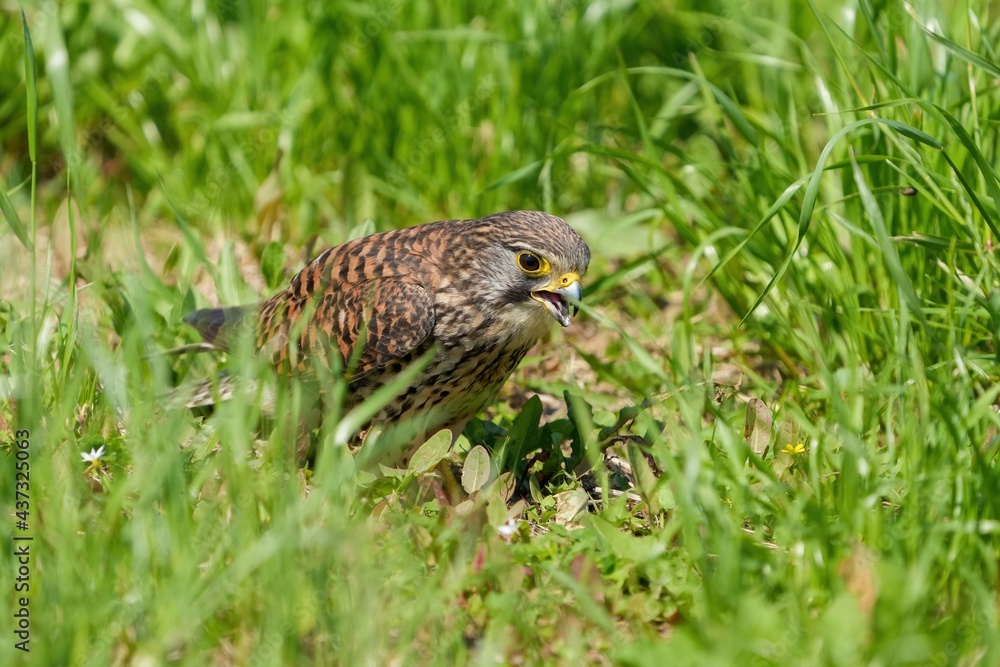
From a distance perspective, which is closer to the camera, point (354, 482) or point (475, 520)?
point (475, 520)

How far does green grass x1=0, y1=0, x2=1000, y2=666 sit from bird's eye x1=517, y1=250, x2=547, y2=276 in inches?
19.5

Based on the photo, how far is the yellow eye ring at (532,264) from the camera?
364 cm

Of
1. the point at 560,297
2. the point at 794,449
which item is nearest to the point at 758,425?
the point at 794,449

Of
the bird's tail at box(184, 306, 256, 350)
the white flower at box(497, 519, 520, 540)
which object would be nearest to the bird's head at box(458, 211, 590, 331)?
the white flower at box(497, 519, 520, 540)

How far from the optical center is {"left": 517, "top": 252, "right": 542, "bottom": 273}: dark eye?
3643 mm

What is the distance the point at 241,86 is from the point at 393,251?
6.81 ft

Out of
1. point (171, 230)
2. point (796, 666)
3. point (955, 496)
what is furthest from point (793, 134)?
point (171, 230)

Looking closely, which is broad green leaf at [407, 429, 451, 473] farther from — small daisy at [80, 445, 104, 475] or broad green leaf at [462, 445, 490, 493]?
small daisy at [80, 445, 104, 475]

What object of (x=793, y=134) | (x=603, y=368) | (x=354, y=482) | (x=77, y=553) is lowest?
(x=603, y=368)

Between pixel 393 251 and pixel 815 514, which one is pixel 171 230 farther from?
pixel 815 514

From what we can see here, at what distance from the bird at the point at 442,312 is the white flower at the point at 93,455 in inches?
21.5

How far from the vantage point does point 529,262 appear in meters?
3.65

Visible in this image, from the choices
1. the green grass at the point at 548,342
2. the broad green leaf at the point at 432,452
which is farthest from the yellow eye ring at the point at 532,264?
the broad green leaf at the point at 432,452

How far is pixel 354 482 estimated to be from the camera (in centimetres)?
311
